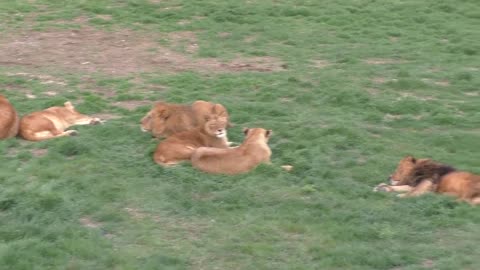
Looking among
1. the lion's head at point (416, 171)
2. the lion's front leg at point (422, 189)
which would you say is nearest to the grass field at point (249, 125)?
the lion's front leg at point (422, 189)

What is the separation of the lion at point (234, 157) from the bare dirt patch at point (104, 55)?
488 centimetres

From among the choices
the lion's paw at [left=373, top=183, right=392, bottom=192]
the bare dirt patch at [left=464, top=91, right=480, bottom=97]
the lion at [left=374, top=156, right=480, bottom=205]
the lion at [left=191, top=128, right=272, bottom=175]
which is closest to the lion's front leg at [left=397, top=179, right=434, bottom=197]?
the lion at [left=374, top=156, right=480, bottom=205]

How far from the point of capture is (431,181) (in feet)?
25.4

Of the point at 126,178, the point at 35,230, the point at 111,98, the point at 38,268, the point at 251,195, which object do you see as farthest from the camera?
the point at 111,98

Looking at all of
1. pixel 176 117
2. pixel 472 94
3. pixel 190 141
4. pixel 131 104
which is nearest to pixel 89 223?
pixel 190 141

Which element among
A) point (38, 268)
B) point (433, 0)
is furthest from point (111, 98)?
point (433, 0)

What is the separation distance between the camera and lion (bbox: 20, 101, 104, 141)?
9500mm

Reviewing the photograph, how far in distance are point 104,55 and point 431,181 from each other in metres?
8.05

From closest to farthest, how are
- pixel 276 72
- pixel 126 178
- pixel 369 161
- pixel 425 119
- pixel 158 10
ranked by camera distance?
pixel 126 178 < pixel 369 161 < pixel 425 119 < pixel 276 72 < pixel 158 10

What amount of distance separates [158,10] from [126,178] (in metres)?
9.81

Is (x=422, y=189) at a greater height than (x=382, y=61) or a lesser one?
lesser

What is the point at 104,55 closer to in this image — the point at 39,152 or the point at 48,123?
the point at 48,123

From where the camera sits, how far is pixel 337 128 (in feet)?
32.1

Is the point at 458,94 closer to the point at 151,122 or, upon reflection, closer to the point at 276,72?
the point at 276,72
